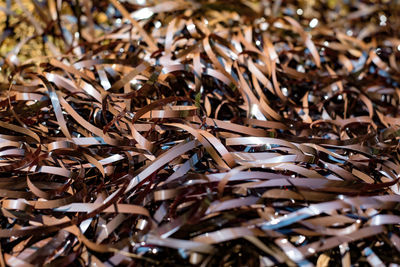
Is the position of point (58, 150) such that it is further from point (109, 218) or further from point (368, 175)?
point (368, 175)

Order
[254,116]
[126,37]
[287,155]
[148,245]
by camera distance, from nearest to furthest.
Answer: [148,245], [287,155], [254,116], [126,37]

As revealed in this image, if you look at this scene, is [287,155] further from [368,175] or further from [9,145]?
[9,145]

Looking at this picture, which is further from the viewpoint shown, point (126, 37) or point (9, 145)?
point (126, 37)

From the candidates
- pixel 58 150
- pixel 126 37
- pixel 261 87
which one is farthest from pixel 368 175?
pixel 126 37

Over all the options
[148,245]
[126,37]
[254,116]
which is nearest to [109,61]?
[126,37]

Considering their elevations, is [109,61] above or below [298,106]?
above

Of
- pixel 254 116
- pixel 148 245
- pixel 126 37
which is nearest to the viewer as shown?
pixel 148 245
